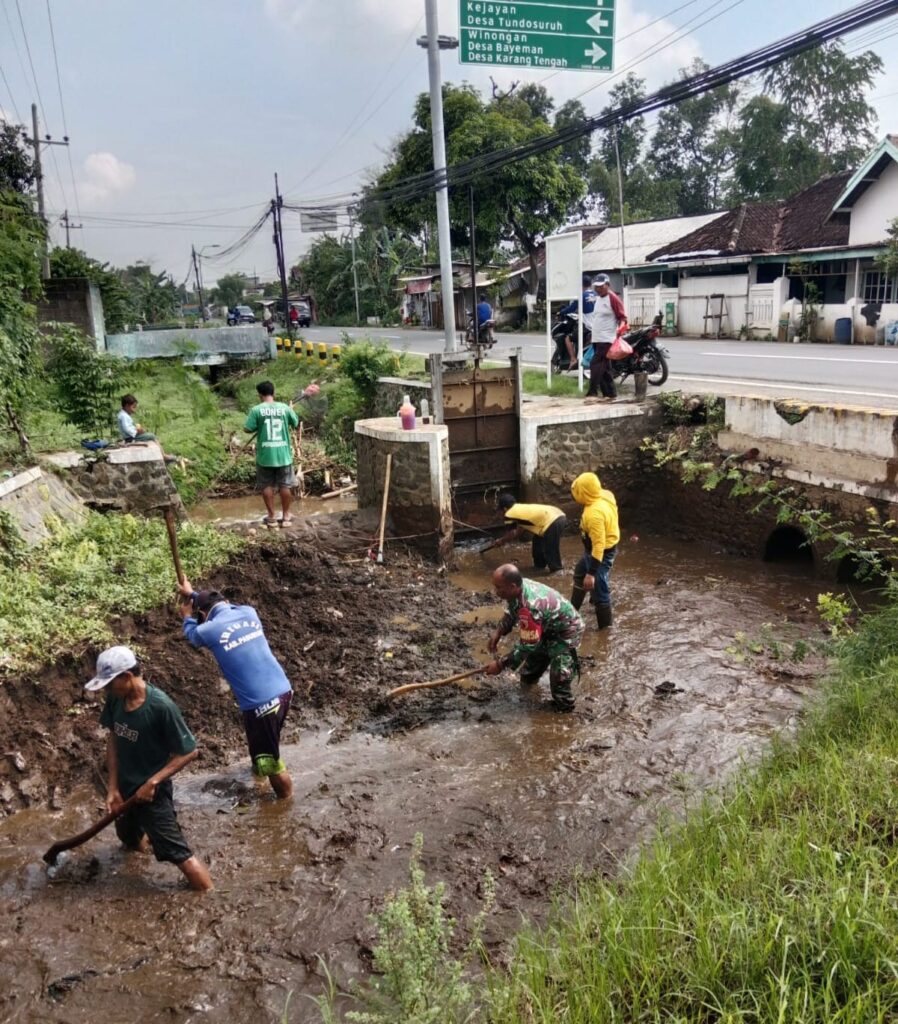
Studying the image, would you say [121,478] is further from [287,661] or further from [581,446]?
[581,446]

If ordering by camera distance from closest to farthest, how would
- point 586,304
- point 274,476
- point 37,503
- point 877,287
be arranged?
point 37,503 < point 274,476 < point 586,304 < point 877,287

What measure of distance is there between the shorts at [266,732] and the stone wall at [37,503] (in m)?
3.91

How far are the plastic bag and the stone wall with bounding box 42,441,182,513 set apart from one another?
6.83 m

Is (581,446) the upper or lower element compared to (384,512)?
upper

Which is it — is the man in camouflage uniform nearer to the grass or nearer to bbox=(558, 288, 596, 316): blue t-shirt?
Answer: the grass

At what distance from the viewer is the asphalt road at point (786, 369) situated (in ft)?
37.8

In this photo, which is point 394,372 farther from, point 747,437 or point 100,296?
point 100,296

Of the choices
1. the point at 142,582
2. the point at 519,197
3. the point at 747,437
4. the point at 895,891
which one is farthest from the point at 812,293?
the point at 895,891

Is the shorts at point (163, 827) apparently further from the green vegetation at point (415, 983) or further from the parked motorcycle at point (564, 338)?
the parked motorcycle at point (564, 338)

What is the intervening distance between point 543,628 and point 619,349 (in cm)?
706

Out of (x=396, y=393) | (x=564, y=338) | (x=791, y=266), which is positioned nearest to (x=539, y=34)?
(x=564, y=338)

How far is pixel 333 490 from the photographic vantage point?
14703 millimetres

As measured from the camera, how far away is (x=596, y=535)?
7.87 m

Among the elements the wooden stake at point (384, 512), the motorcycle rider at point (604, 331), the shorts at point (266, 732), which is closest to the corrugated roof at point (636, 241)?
the motorcycle rider at point (604, 331)
